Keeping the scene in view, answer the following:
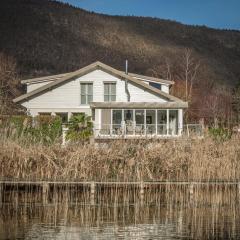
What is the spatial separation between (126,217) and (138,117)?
22.5 metres

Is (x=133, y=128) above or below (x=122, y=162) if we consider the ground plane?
above

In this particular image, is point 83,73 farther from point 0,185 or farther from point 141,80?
point 0,185

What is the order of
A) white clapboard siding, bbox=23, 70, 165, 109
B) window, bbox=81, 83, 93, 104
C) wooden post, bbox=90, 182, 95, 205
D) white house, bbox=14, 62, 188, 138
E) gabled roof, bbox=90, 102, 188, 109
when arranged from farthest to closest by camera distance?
window, bbox=81, 83, 93, 104
white clapboard siding, bbox=23, 70, 165, 109
white house, bbox=14, 62, 188, 138
gabled roof, bbox=90, 102, 188, 109
wooden post, bbox=90, 182, 95, 205

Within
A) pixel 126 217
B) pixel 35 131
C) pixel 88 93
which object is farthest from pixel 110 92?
pixel 126 217

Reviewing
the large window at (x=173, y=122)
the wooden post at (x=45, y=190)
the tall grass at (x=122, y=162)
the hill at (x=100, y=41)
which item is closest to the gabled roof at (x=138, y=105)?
the large window at (x=173, y=122)

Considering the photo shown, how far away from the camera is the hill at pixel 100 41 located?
393ft

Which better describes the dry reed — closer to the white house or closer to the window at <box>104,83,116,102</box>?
the white house

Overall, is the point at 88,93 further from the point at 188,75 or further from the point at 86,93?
the point at 188,75

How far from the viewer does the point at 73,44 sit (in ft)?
442

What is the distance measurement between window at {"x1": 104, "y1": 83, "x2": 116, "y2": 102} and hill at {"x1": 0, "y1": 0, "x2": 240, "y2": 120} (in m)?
64.0

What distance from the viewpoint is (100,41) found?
137625 mm

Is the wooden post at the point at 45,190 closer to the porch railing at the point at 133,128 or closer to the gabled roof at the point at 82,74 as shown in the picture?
the porch railing at the point at 133,128

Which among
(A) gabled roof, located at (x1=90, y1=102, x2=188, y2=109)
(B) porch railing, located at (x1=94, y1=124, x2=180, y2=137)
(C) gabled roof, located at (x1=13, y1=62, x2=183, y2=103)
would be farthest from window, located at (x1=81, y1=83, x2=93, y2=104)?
(B) porch railing, located at (x1=94, y1=124, x2=180, y2=137)

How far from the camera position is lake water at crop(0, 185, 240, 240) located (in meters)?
15.7
